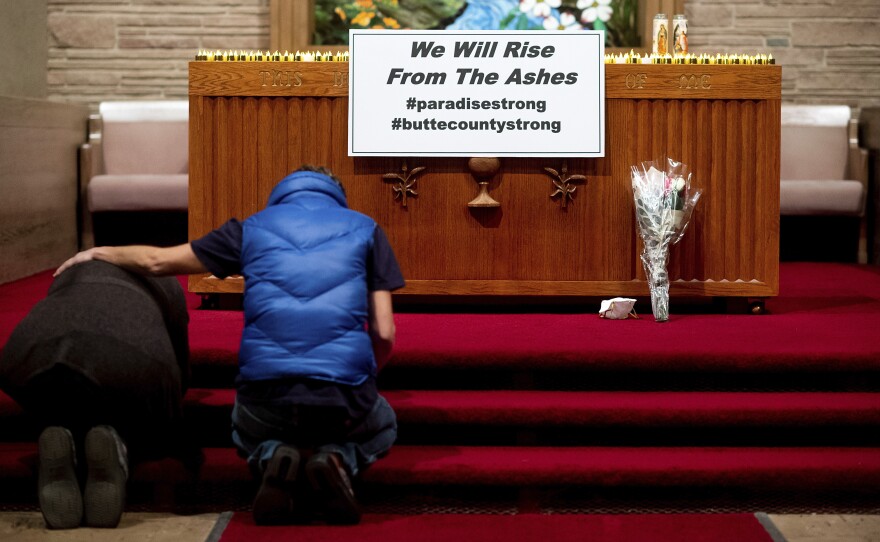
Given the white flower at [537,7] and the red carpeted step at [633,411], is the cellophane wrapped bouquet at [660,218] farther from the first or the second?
the white flower at [537,7]

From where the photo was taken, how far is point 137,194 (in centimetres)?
611

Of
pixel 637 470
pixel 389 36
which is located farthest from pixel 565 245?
pixel 637 470

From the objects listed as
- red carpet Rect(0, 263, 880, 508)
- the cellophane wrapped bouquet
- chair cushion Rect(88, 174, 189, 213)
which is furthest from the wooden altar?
chair cushion Rect(88, 174, 189, 213)

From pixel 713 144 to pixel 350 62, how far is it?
58.9 inches

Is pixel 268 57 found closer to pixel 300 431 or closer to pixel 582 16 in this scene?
pixel 300 431

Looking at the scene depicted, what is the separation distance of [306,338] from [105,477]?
2.15ft

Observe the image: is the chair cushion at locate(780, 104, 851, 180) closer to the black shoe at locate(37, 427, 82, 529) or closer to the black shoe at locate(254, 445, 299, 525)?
the black shoe at locate(254, 445, 299, 525)

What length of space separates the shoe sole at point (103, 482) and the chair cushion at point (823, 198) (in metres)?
4.62

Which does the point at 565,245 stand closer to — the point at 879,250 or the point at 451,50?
the point at 451,50

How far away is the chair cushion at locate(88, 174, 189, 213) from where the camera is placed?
20.0 ft

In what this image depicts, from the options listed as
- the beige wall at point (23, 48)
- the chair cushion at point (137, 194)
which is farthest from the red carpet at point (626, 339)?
the beige wall at point (23, 48)

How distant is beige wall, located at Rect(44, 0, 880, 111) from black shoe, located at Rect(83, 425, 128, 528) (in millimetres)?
4635

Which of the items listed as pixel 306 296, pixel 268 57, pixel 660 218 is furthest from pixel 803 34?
pixel 306 296

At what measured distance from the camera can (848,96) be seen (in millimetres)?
6969
